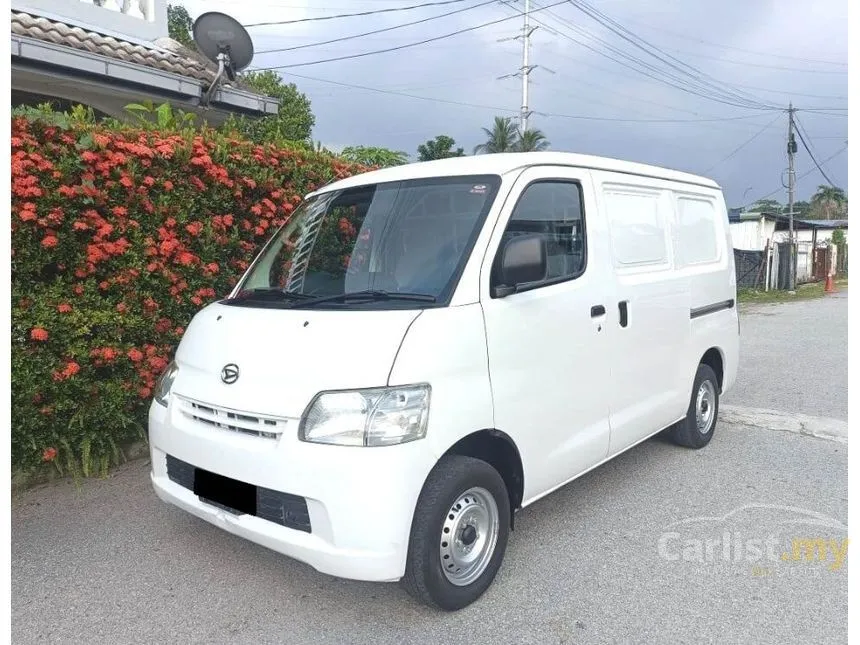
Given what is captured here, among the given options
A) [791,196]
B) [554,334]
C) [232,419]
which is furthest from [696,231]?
[791,196]

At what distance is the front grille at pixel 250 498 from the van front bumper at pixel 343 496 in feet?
0.09

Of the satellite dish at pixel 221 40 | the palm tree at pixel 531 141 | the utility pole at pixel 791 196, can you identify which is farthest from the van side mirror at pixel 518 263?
the palm tree at pixel 531 141

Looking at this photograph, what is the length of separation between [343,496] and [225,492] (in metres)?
0.62

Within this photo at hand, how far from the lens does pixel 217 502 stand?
2.81 meters

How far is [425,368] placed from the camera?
103 inches

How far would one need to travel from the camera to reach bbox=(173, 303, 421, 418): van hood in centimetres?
259

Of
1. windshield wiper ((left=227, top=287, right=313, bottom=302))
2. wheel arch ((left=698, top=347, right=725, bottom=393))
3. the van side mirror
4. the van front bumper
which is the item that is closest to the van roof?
the van side mirror

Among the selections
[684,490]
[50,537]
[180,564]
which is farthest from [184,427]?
[684,490]

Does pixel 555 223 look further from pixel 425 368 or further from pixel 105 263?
pixel 105 263

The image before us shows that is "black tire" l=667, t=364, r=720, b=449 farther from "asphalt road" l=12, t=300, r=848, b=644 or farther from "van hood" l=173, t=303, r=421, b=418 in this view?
"van hood" l=173, t=303, r=421, b=418

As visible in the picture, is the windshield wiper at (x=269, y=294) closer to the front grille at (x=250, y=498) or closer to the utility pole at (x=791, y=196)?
the front grille at (x=250, y=498)

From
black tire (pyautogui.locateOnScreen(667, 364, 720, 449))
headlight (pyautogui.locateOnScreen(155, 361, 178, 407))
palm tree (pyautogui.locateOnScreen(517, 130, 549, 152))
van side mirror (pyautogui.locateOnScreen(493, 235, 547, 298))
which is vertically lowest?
black tire (pyautogui.locateOnScreen(667, 364, 720, 449))

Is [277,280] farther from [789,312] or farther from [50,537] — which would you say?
[789,312]

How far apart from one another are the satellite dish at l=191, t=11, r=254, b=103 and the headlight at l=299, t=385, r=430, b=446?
563 centimetres
